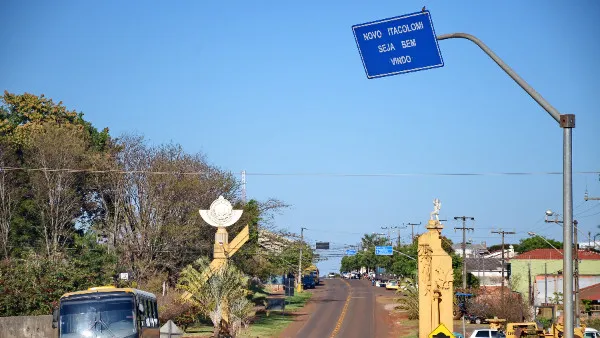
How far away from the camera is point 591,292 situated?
230ft

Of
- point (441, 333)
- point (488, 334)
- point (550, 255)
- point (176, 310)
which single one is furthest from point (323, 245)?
point (441, 333)

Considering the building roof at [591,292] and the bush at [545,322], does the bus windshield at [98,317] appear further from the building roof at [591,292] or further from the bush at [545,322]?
the building roof at [591,292]

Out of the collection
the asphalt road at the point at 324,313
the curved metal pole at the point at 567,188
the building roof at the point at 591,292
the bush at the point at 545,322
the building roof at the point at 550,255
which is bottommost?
the asphalt road at the point at 324,313

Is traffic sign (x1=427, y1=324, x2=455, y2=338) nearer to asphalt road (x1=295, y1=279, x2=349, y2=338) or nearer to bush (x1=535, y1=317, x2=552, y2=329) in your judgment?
bush (x1=535, y1=317, x2=552, y2=329)

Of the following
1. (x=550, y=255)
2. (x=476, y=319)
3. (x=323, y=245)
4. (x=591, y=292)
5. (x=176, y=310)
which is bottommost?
(x=476, y=319)

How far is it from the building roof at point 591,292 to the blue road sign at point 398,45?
2299 inches

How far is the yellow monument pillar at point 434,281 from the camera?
114ft

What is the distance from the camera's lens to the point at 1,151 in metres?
65.2

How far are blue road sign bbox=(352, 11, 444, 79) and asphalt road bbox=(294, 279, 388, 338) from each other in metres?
40.3

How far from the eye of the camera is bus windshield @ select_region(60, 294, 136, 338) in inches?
1080

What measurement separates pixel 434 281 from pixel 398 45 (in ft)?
71.9

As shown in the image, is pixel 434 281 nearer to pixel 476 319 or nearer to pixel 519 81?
pixel 519 81

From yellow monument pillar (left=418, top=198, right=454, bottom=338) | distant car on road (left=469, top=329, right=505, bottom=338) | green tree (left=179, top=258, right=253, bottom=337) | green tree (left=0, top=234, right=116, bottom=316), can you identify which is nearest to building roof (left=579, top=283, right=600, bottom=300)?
distant car on road (left=469, top=329, right=505, bottom=338)

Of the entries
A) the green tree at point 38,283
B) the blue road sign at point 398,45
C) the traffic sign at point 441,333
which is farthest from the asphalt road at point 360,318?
the blue road sign at point 398,45
